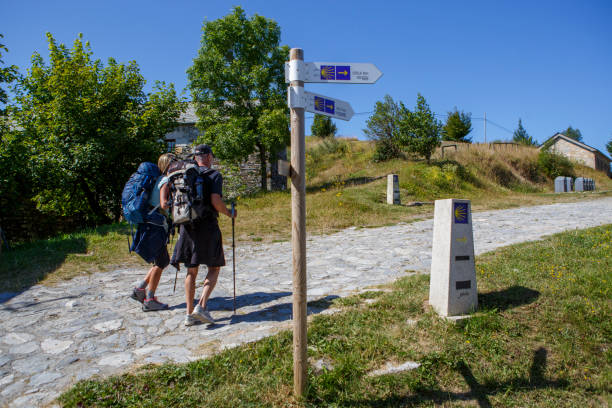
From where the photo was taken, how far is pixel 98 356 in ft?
11.8

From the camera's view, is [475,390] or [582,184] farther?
[582,184]

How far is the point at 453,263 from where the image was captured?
4.07 metres

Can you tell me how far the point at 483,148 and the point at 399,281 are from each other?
81.4ft

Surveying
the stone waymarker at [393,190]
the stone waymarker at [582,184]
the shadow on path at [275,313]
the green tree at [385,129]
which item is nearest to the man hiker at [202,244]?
the shadow on path at [275,313]

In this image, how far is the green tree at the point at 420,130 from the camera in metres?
20.9

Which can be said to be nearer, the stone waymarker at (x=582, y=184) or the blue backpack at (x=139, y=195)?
the blue backpack at (x=139, y=195)

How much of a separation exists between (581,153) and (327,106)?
47312 mm

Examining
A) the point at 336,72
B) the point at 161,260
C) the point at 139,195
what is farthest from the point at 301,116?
the point at 161,260

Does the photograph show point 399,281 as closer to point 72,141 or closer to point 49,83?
point 72,141

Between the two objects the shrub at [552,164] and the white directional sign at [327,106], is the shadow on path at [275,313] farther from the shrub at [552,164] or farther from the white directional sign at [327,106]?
the shrub at [552,164]

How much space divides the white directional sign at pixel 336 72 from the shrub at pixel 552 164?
97.9 feet

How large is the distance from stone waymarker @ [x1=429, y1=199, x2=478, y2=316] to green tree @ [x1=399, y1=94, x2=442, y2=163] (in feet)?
57.8

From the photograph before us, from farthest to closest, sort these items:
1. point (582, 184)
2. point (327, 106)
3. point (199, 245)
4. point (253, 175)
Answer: point (582, 184) < point (253, 175) < point (199, 245) < point (327, 106)

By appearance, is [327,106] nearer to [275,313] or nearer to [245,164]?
[275,313]
